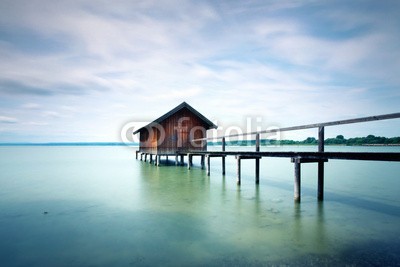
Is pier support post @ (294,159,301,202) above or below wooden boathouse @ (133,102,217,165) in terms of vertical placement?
below

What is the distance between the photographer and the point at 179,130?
22.8m

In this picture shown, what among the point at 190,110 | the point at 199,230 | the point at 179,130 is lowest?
the point at 199,230

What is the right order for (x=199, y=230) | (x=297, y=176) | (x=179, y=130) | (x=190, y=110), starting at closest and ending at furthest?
(x=199, y=230) → (x=297, y=176) → (x=190, y=110) → (x=179, y=130)

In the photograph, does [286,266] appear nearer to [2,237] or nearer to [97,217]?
[97,217]

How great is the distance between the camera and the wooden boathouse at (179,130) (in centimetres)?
2227

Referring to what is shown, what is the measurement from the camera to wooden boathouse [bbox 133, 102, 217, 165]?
22.3 meters

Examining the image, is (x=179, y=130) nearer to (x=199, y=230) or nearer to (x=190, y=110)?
(x=190, y=110)

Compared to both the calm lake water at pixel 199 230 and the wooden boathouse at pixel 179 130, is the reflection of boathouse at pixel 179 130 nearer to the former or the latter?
the wooden boathouse at pixel 179 130

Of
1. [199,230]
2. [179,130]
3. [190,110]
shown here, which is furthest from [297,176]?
[179,130]

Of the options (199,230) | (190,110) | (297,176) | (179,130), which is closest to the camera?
(199,230)

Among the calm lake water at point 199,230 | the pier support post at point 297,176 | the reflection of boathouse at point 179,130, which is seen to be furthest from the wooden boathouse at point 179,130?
the pier support post at point 297,176

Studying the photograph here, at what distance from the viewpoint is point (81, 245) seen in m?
5.54

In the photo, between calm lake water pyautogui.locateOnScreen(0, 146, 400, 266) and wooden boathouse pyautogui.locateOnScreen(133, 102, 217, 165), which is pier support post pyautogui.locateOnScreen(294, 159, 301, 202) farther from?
wooden boathouse pyautogui.locateOnScreen(133, 102, 217, 165)

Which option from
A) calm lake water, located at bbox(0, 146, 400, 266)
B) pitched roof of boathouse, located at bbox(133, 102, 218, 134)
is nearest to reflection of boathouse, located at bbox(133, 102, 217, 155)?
pitched roof of boathouse, located at bbox(133, 102, 218, 134)
